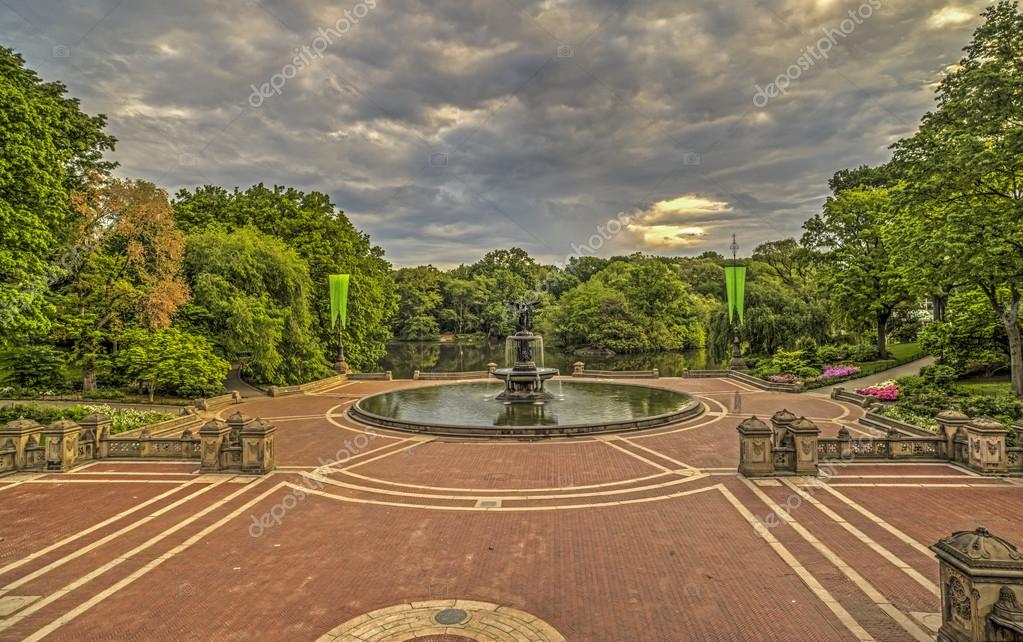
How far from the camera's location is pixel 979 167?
1861 cm

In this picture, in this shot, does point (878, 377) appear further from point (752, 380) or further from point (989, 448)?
point (989, 448)

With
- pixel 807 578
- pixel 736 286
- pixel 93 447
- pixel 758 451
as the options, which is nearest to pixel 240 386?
pixel 93 447

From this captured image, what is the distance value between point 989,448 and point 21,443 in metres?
27.9

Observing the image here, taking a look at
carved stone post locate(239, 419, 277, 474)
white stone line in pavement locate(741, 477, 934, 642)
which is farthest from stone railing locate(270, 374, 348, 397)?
white stone line in pavement locate(741, 477, 934, 642)

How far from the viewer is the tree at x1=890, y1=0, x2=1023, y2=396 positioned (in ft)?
60.0

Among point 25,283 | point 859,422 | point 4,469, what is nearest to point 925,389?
point 859,422

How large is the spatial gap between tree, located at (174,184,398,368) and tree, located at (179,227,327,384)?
13.3 ft

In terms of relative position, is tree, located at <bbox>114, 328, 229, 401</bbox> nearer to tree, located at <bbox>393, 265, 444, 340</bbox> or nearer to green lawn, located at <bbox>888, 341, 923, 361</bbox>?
green lawn, located at <bbox>888, 341, 923, 361</bbox>

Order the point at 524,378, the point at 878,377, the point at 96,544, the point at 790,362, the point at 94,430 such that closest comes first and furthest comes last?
the point at 96,544
the point at 94,430
the point at 524,378
the point at 878,377
the point at 790,362

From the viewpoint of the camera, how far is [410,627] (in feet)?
24.7

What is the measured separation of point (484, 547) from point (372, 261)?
4274cm

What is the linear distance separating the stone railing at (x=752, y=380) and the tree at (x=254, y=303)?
28.2 metres

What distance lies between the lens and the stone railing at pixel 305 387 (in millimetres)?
32688

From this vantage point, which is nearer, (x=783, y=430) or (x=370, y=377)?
(x=783, y=430)
